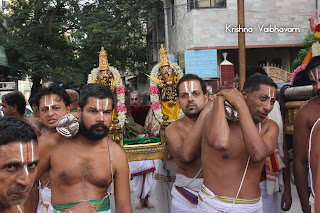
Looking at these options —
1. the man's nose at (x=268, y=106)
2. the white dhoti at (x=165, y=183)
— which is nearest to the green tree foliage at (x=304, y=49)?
the white dhoti at (x=165, y=183)

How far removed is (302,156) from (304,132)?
22cm

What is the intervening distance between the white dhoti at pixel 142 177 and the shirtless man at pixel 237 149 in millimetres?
2946

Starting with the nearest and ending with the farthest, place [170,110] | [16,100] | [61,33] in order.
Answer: [16,100]
[170,110]
[61,33]

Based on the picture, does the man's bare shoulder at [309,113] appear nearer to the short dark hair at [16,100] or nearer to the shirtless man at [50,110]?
the shirtless man at [50,110]

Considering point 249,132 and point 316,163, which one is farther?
point 249,132

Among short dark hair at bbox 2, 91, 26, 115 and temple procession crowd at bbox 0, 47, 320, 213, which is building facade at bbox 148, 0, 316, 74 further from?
temple procession crowd at bbox 0, 47, 320, 213

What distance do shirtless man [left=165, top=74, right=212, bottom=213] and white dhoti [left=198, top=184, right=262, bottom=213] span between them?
0.49 m

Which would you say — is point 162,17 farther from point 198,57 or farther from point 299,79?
point 299,79

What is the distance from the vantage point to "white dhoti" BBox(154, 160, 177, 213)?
4031 millimetres

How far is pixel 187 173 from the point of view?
Result: 3129 mm

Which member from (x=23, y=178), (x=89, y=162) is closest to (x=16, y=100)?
(x=89, y=162)

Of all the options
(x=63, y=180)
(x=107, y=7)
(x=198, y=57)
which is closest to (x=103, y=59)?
(x=63, y=180)

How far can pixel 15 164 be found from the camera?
57.1 inches

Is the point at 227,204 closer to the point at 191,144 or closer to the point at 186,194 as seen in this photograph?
the point at 191,144
